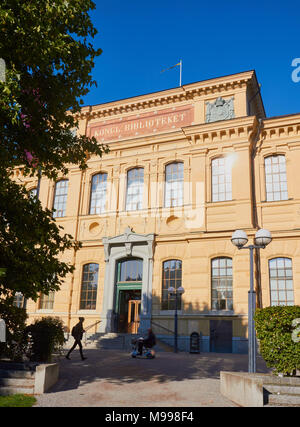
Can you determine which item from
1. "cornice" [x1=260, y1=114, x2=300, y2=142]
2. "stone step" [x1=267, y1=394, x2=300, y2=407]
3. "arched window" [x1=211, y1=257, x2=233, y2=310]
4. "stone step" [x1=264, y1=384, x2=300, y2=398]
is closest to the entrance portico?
"arched window" [x1=211, y1=257, x2=233, y2=310]

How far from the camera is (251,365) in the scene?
8.89 m

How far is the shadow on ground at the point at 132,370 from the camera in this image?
983cm

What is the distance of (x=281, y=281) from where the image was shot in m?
19.6

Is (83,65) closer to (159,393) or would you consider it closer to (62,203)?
(159,393)

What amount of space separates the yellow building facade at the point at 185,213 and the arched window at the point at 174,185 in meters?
0.07

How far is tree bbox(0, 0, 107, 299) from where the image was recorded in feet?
25.5

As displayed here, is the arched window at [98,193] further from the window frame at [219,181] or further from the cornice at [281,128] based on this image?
the cornice at [281,128]

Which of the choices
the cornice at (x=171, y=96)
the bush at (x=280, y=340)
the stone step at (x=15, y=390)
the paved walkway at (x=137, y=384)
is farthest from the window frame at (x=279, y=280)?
the stone step at (x=15, y=390)

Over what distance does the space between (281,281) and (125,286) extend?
865cm

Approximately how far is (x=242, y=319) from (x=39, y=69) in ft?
50.1

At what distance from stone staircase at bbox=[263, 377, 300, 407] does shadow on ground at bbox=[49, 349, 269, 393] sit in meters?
2.87

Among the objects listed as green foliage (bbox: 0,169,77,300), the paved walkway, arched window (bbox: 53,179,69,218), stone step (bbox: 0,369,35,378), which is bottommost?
the paved walkway

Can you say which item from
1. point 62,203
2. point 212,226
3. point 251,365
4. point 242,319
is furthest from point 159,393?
point 62,203

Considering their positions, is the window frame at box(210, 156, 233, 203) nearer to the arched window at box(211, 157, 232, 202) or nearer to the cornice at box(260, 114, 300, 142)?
the arched window at box(211, 157, 232, 202)
